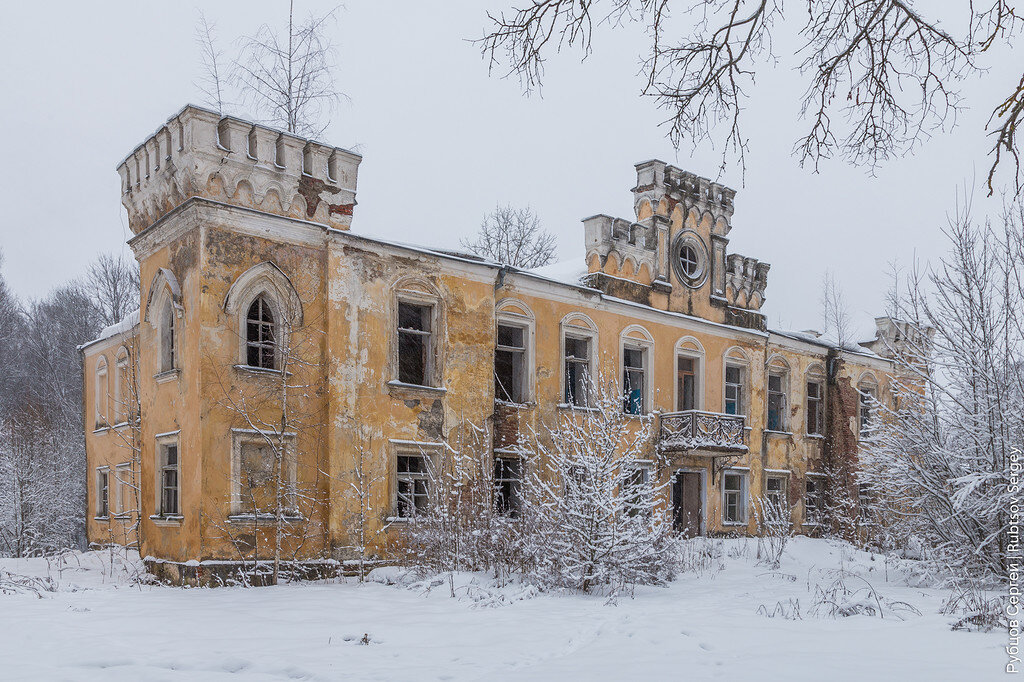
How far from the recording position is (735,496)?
23.0m

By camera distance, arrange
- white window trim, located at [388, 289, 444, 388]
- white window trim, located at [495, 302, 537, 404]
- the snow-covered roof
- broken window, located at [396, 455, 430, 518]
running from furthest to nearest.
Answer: the snow-covered roof → white window trim, located at [495, 302, 537, 404] → white window trim, located at [388, 289, 444, 388] → broken window, located at [396, 455, 430, 518]

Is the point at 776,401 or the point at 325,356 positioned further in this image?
the point at 776,401

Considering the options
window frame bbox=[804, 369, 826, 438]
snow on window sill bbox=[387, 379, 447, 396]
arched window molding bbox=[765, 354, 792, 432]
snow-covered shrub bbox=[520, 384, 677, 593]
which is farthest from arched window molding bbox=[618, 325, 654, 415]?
snow-covered shrub bbox=[520, 384, 677, 593]

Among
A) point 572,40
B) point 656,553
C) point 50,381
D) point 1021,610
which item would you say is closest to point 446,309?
point 656,553

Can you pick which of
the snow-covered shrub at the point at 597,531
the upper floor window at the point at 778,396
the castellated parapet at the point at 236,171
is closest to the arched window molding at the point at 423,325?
the castellated parapet at the point at 236,171

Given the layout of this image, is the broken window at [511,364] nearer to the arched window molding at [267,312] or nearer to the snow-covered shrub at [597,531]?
the arched window molding at [267,312]

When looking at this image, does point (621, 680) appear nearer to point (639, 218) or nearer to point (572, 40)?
point (572, 40)

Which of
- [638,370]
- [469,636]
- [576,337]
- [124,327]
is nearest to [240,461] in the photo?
[469,636]

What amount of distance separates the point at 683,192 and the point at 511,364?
23.0 ft

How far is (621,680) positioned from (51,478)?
1061 inches

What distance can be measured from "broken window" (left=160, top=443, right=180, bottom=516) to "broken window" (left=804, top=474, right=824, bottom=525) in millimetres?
17483

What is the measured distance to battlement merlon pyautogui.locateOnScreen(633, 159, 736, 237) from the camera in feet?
71.5

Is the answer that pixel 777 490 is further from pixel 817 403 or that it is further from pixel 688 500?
pixel 688 500

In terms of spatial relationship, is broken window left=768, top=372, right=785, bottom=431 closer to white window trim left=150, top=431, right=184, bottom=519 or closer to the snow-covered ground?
the snow-covered ground
